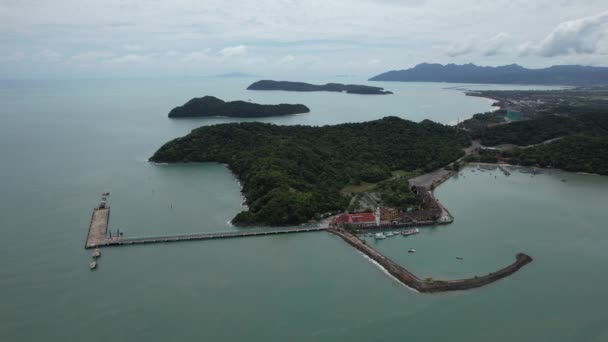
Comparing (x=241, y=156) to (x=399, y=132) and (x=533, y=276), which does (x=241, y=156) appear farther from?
(x=533, y=276)

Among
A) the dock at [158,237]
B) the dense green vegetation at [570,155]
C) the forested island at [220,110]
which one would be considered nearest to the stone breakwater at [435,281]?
the dock at [158,237]

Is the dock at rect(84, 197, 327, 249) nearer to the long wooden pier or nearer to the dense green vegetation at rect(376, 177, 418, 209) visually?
the long wooden pier

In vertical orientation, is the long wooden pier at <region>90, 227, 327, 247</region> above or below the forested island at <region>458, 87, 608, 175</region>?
below

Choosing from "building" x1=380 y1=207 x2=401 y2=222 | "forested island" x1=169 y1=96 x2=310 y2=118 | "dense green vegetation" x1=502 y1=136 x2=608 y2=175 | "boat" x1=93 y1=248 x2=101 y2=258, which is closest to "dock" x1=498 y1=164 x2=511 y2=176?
"dense green vegetation" x1=502 y1=136 x2=608 y2=175

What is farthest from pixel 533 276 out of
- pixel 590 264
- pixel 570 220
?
pixel 570 220

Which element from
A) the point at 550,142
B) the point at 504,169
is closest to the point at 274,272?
the point at 504,169

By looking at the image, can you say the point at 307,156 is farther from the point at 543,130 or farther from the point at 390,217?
the point at 543,130

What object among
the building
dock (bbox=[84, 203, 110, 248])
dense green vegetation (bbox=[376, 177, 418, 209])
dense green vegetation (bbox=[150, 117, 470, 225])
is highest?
dense green vegetation (bbox=[150, 117, 470, 225])
